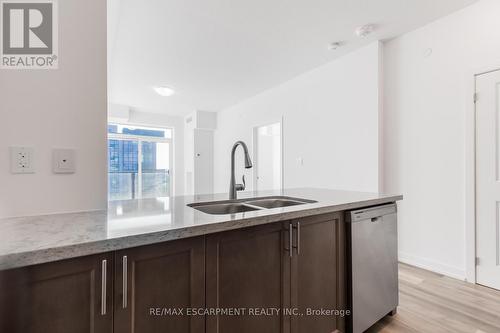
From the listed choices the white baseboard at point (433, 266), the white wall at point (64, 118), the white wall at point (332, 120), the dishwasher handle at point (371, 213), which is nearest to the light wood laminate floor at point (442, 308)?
the white baseboard at point (433, 266)

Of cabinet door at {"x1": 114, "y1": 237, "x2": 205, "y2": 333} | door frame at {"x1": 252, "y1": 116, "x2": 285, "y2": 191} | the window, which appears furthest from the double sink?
the window

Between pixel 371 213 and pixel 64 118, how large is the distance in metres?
1.83

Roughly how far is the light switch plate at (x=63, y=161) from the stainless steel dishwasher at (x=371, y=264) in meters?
1.54

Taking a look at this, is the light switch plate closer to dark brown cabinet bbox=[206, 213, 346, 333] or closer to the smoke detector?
dark brown cabinet bbox=[206, 213, 346, 333]

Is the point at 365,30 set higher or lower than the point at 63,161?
higher

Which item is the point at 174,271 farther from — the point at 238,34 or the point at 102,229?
the point at 238,34

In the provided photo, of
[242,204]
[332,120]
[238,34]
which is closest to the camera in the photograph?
[242,204]

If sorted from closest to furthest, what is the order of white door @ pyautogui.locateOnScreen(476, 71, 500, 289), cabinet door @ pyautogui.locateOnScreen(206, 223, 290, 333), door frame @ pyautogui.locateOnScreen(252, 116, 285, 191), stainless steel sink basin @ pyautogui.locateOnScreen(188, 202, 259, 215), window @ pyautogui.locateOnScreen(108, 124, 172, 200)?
cabinet door @ pyautogui.locateOnScreen(206, 223, 290, 333) → stainless steel sink basin @ pyautogui.locateOnScreen(188, 202, 259, 215) → white door @ pyautogui.locateOnScreen(476, 71, 500, 289) → door frame @ pyautogui.locateOnScreen(252, 116, 285, 191) → window @ pyautogui.locateOnScreen(108, 124, 172, 200)

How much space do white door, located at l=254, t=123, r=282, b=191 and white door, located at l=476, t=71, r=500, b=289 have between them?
3.47 meters

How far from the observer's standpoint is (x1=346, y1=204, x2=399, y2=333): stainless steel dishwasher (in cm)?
149

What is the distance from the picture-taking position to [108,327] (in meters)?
0.80

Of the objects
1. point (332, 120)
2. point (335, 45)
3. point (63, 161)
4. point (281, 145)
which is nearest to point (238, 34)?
point (335, 45)

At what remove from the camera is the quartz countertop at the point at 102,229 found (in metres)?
0.69

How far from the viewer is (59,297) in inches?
29.1
